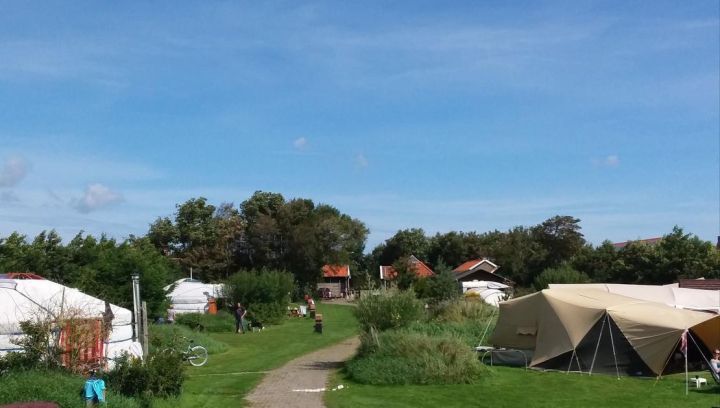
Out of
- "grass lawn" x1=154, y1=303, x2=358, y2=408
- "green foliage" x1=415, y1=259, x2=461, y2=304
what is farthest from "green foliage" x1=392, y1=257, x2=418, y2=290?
"grass lawn" x1=154, y1=303, x2=358, y2=408

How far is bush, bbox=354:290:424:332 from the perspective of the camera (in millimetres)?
24141

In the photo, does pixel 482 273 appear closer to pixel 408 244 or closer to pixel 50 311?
pixel 408 244

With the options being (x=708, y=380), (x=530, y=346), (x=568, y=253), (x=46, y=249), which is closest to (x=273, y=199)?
(x=568, y=253)

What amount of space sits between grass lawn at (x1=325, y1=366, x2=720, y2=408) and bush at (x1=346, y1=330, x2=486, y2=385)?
0.43m

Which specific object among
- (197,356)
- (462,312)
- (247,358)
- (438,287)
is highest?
(438,287)

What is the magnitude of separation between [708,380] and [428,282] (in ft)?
82.1

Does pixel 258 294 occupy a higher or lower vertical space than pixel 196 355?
higher

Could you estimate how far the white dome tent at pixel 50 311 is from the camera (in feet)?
57.6

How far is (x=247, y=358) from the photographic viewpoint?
26984 mm

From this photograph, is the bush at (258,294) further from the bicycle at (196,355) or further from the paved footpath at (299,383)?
the bicycle at (196,355)

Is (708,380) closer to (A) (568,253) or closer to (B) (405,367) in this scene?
(B) (405,367)

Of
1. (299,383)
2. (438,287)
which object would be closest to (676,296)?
(438,287)

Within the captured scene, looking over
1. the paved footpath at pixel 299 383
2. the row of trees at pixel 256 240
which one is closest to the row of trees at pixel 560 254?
the row of trees at pixel 256 240

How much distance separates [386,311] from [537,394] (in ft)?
22.8
